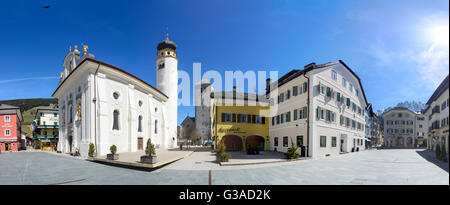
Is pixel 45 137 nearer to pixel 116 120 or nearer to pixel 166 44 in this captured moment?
pixel 116 120

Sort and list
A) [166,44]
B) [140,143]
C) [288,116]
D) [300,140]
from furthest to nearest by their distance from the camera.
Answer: [166,44] < [140,143] < [288,116] < [300,140]

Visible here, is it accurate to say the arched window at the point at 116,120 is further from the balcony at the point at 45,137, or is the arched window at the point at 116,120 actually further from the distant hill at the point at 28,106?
the distant hill at the point at 28,106

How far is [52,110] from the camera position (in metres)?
45.3

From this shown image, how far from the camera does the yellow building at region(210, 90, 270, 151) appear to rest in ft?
85.1

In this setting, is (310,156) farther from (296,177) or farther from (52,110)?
(52,110)

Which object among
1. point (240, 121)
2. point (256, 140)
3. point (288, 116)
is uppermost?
point (288, 116)

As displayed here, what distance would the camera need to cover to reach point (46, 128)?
44062 millimetres

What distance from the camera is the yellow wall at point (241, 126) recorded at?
2581cm

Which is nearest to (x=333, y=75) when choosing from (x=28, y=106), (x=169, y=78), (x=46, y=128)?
(x=169, y=78)

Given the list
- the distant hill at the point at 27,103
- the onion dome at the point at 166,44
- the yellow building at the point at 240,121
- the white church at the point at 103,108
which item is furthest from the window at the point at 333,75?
the distant hill at the point at 27,103

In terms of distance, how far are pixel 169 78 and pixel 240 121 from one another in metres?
24.3

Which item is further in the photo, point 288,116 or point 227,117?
point 227,117

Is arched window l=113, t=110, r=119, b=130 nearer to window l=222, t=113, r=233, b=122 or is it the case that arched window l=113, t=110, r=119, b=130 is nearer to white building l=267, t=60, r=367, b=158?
window l=222, t=113, r=233, b=122

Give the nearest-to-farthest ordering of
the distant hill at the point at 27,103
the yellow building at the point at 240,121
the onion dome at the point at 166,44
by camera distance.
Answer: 1. the yellow building at the point at 240,121
2. the onion dome at the point at 166,44
3. the distant hill at the point at 27,103
